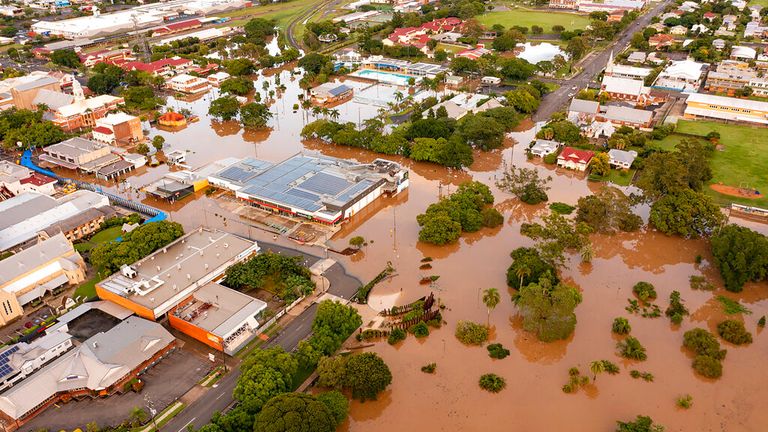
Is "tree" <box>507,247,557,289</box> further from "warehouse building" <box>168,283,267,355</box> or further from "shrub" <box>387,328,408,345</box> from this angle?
"warehouse building" <box>168,283,267,355</box>

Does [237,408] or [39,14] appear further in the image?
[39,14]

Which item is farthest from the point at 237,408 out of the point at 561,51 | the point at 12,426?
the point at 561,51

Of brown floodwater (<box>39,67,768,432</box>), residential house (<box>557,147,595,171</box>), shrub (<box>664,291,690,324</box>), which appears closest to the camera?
brown floodwater (<box>39,67,768,432</box>)

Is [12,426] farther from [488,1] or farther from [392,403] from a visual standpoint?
[488,1]

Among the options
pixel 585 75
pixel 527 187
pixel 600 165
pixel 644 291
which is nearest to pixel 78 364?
pixel 644 291

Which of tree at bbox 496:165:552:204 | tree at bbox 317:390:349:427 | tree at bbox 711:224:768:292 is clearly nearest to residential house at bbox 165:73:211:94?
tree at bbox 496:165:552:204

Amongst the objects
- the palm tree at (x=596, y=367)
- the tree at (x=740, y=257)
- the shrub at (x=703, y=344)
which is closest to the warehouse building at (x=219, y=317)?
the palm tree at (x=596, y=367)

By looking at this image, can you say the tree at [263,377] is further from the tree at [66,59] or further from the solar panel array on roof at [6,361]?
the tree at [66,59]
